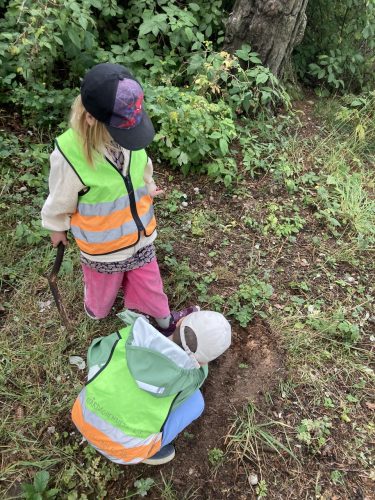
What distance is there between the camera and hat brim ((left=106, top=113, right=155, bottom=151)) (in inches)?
65.4

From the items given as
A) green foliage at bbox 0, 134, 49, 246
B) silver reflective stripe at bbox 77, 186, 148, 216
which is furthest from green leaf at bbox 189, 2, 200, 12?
silver reflective stripe at bbox 77, 186, 148, 216

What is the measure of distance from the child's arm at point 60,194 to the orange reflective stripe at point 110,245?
0.49 feet

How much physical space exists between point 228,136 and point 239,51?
81 cm

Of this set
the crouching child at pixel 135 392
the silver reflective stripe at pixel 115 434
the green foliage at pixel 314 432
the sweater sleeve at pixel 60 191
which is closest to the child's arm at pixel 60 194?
the sweater sleeve at pixel 60 191

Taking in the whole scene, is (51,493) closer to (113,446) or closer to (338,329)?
(113,446)

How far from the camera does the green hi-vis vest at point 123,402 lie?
175cm

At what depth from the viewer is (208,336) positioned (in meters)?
1.94

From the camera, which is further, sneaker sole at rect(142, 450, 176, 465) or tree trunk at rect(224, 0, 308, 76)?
tree trunk at rect(224, 0, 308, 76)

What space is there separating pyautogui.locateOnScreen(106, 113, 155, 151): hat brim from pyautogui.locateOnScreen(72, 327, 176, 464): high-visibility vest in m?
0.87

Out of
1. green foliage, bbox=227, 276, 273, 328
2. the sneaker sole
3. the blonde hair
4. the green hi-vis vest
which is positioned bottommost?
the sneaker sole

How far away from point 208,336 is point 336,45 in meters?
3.71

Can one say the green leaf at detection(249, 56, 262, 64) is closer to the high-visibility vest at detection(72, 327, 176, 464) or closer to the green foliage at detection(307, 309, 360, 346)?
the green foliage at detection(307, 309, 360, 346)

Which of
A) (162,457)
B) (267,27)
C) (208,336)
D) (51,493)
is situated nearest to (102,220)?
(208,336)

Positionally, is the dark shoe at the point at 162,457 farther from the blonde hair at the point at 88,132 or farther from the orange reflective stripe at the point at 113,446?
the blonde hair at the point at 88,132
